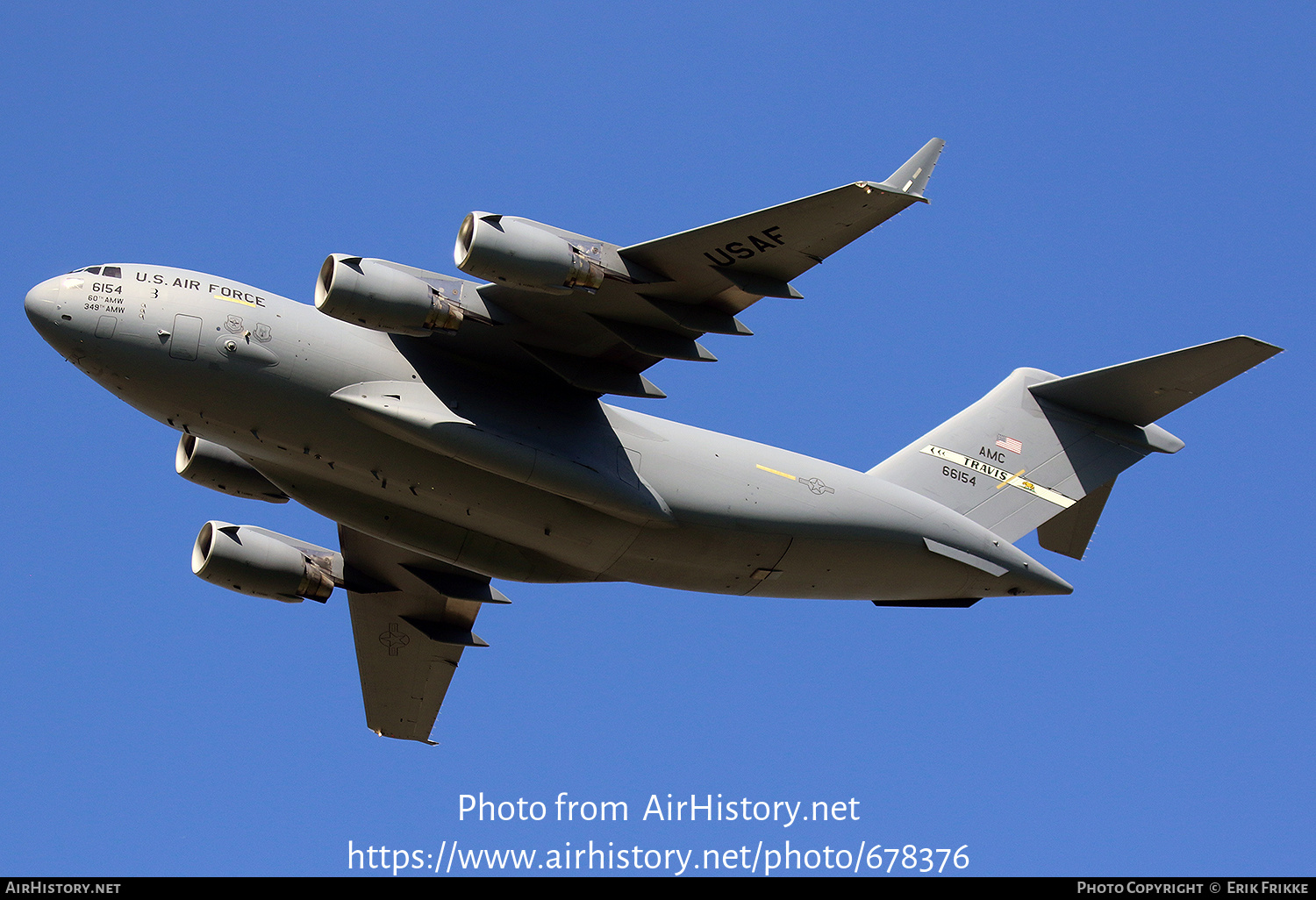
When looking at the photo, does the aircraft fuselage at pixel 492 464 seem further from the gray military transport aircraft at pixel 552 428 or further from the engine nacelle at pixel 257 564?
the engine nacelle at pixel 257 564

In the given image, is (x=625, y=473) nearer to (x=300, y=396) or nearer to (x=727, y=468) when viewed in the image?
(x=727, y=468)

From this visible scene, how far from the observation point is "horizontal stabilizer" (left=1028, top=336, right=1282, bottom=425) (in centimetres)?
1246

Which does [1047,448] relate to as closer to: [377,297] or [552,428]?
[552,428]

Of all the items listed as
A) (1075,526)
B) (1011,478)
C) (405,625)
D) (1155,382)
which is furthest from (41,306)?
(1155,382)

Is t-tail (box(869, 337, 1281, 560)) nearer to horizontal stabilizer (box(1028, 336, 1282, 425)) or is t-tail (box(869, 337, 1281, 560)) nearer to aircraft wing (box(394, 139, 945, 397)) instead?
horizontal stabilizer (box(1028, 336, 1282, 425))

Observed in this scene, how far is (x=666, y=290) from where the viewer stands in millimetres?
11031

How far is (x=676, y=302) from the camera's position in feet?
36.8

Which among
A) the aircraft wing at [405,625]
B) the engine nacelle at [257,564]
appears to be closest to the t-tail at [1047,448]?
the aircraft wing at [405,625]

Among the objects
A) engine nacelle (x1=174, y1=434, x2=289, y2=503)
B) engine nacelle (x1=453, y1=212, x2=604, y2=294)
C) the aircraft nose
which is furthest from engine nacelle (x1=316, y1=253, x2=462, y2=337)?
engine nacelle (x1=174, y1=434, x2=289, y2=503)

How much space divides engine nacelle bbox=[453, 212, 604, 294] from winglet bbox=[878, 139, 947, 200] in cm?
246

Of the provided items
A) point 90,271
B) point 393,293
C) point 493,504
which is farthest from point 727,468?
point 90,271

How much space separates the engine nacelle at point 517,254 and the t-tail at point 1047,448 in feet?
15.5

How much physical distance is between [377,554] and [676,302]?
4895 millimetres

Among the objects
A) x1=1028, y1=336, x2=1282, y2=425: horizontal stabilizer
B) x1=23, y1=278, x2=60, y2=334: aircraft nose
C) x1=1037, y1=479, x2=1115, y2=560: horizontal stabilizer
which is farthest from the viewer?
x1=1037, y1=479, x2=1115, y2=560: horizontal stabilizer
